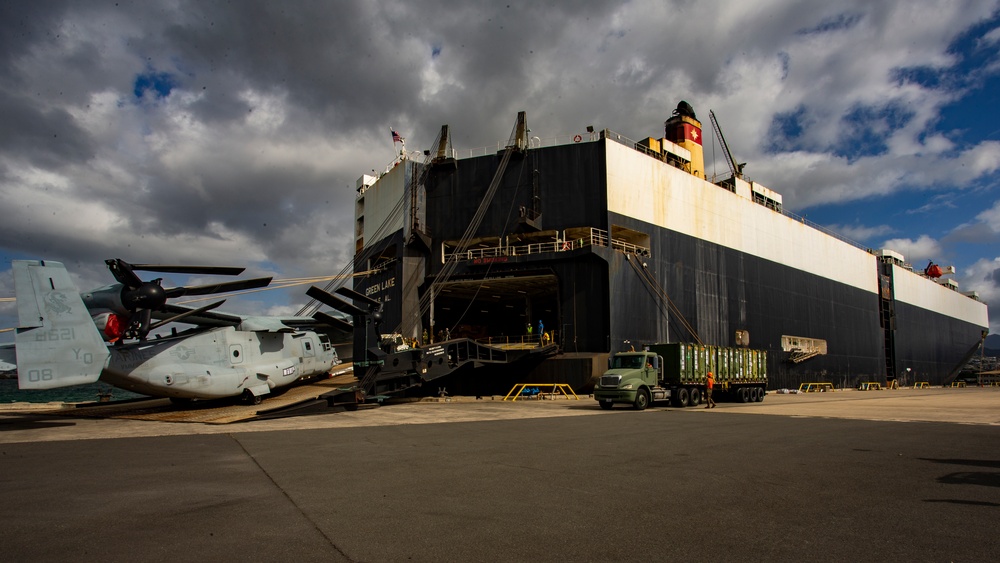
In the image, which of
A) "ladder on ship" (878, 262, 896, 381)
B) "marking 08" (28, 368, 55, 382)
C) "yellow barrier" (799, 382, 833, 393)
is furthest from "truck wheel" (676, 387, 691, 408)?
"ladder on ship" (878, 262, 896, 381)

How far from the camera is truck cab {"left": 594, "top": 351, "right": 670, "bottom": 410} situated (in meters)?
23.8

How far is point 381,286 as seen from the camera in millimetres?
40625

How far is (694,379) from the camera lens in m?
27.6

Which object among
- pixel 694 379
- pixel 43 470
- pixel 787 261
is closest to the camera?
pixel 43 470

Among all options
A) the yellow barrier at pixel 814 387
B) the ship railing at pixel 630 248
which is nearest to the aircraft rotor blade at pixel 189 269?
the ship railing at pixel 630 248

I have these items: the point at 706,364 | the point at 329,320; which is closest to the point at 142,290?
the point at 329,320

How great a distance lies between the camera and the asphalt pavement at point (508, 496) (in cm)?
563

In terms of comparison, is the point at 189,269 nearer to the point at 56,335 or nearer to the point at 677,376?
the point at 56,335

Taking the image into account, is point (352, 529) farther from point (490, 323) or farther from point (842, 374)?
point (842, 374)

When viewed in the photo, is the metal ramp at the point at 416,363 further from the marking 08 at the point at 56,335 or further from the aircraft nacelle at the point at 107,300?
the marking 08 at the point at 56,335

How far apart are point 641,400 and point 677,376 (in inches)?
124

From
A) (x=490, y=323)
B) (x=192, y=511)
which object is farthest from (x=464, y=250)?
(x=192, y=511)

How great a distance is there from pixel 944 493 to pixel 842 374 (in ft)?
179

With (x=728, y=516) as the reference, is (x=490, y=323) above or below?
above
